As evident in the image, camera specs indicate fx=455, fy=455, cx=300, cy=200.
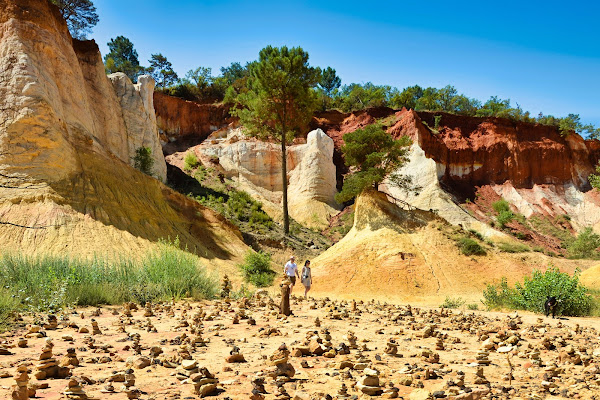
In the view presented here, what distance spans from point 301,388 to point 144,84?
3615cm

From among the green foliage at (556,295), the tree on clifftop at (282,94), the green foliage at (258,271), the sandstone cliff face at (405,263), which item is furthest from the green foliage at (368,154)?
the green foliage at (556,295)

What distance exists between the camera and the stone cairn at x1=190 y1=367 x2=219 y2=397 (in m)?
3.63

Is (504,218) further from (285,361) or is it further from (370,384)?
(370,384)

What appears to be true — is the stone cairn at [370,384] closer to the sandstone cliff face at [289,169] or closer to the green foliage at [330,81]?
the sandstone cliff face at [289,169]

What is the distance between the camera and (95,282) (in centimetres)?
1083

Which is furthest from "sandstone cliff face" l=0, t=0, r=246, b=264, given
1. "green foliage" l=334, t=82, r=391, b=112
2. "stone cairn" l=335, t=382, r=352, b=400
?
"green foliage" l=334, t=82, r=391, b=112

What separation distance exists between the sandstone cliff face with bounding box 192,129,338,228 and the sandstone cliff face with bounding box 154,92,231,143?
3.62 m

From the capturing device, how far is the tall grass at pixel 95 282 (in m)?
9.21

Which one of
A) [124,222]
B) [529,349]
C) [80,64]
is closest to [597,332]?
[529,349]

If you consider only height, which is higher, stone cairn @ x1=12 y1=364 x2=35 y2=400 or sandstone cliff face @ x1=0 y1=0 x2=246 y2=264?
sandstone cliff face @ x1=0 y1=0 x2=246 y2=264

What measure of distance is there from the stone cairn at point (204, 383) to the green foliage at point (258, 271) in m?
16.8

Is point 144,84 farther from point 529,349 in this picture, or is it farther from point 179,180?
point 529,349

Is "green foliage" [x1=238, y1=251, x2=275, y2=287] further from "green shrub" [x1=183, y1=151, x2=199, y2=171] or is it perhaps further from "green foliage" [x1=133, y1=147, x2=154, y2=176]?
"green shrub" [x1=183, y1=151, x2=199, y2=171]

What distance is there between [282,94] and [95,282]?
23.1m
